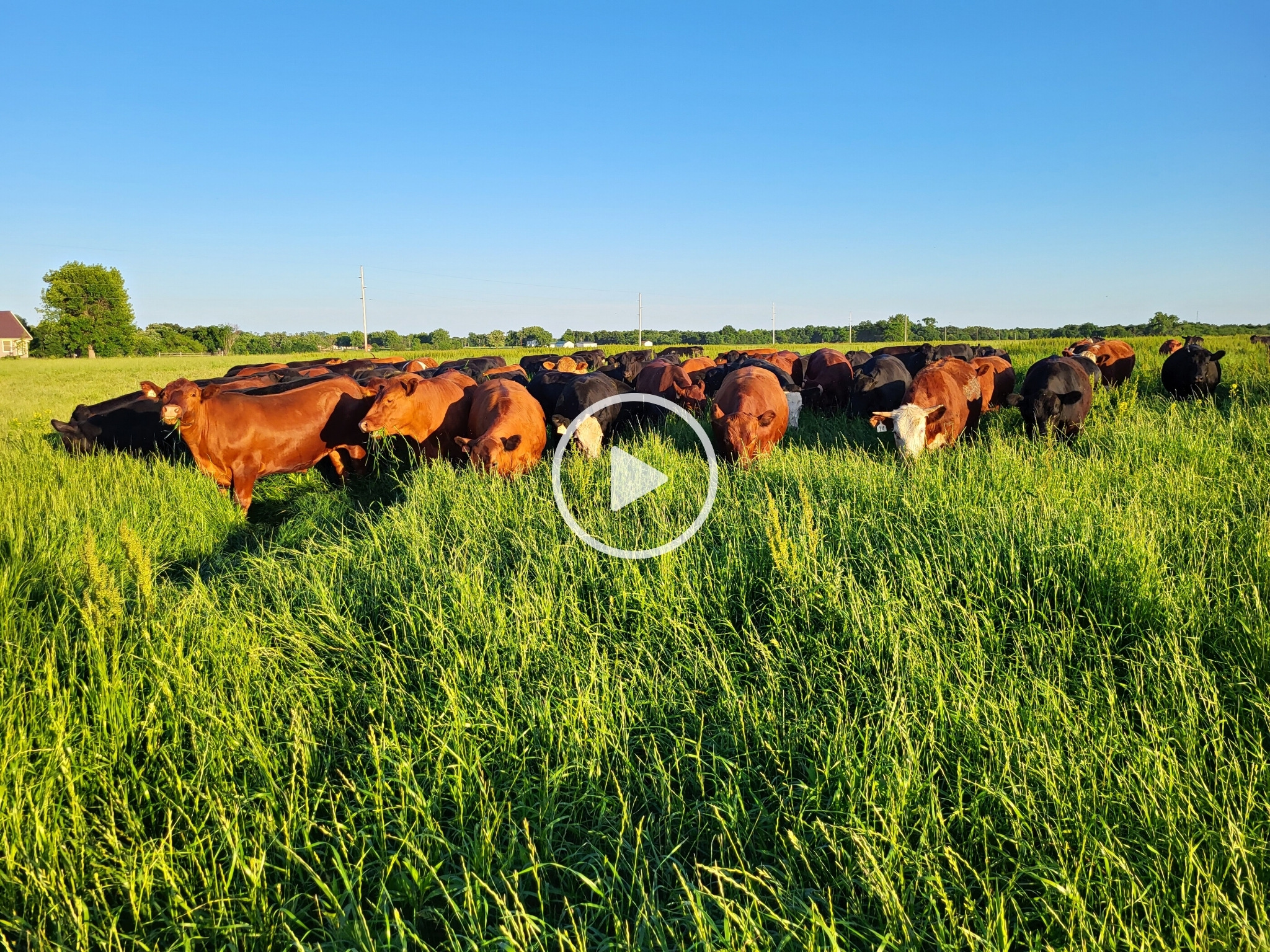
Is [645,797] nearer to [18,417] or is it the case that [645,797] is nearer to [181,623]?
[181,623]

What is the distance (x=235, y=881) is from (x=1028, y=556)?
3.94 m

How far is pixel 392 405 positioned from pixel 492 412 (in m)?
1.25

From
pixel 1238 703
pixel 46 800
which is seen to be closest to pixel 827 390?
pixel 1238 703

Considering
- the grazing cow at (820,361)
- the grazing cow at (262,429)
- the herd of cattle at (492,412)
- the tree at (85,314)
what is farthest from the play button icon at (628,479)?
the tree at (85,314)

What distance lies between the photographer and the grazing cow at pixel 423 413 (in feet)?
25.9

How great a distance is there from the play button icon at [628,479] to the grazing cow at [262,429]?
404 centimetres

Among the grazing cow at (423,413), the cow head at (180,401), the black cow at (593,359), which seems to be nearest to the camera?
the cow head at (180,401)

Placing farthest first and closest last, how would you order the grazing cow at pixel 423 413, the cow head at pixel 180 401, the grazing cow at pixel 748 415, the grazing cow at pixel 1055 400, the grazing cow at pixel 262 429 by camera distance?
1. the grazing cow at pixel 1055 400
2. the grazing cow at pixel 423 413
3. the grazing cow at pixel 748 415
4. the grazing cow at pixel 262 429
5. the cow head at pixel 180 401

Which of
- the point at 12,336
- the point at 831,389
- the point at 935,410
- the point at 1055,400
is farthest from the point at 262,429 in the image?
the point at 12,336

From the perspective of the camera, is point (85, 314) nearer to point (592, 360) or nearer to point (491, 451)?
point (592, 360)

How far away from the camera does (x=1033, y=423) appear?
8.55 meters

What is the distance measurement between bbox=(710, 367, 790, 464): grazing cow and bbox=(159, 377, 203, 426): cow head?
19.9ft

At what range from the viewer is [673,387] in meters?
11.7

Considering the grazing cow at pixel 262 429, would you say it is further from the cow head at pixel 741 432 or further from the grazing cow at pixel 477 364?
the grazing cow at pixel 477 364
